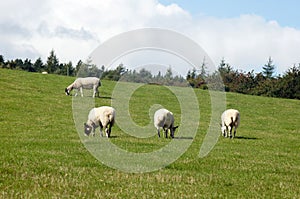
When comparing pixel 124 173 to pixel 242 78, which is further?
pixel 242 78

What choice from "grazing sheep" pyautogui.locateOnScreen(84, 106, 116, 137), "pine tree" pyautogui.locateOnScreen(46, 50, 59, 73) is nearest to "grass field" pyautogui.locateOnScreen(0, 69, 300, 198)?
"grazing sheep" pyautogui.locateOnScreen(84, 106, 116, 137)

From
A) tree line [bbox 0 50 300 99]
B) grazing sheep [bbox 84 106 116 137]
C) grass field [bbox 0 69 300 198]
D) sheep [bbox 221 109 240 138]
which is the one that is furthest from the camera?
tree line [bbox 0 50 300 99]

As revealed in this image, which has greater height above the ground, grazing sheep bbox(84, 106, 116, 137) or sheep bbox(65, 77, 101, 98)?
sheep bbox(65, 77, 101, 98)

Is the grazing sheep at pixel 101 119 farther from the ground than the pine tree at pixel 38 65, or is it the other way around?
the pine tree at pixel 38 65

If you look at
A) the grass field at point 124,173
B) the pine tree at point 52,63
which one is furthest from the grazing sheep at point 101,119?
the pine tree at point 52,63

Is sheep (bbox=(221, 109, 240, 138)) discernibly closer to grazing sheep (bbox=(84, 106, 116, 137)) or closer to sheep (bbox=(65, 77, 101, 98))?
grazing sheep (bbox=(84, 106, 116, 137))

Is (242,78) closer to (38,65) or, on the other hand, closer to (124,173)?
(38,65)

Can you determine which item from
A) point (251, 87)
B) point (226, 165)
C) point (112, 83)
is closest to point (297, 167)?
point (226, 165)

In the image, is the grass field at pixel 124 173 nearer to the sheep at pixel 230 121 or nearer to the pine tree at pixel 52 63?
the sheep at pixel 230 121

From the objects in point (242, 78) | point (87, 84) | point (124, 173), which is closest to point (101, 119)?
point (124, 173)

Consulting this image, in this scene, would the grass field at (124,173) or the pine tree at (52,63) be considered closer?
the grass field at (124,173)

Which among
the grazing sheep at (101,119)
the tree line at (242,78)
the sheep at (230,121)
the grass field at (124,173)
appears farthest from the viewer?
the tree line at (242,78)

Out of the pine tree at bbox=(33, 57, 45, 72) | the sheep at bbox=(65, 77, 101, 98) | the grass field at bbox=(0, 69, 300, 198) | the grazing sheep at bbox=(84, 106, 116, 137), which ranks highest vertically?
the pine tree at bbox=(33, 57, 45, 72)

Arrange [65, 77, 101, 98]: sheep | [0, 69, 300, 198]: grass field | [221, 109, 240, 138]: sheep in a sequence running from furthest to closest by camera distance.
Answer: [65, 77, 101, 98]: sheep, [221, 109, 240, 138]: sheep, [0, 69, 300, 198]: grass field
